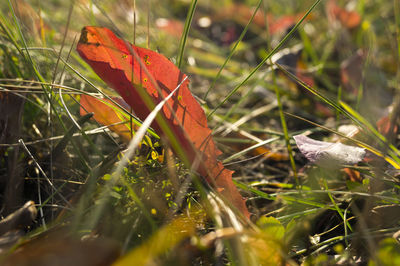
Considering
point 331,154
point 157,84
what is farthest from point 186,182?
point 331,154

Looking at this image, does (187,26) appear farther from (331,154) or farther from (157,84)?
(331,154)

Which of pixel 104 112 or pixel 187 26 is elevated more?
pixel 187 26

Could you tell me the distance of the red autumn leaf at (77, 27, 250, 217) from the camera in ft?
1.91

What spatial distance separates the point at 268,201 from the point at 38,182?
0.45 meters

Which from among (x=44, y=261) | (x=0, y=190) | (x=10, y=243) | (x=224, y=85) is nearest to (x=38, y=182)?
(x=0, y=190)

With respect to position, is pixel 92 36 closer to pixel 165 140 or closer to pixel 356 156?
pixel 165 140

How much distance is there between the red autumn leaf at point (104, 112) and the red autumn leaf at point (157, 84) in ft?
0.27

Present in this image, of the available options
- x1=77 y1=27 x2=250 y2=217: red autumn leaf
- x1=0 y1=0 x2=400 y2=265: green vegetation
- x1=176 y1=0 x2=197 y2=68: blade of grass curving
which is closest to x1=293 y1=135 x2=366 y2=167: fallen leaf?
x1=0 y1=0 x2=400 y2=265: green vegetation

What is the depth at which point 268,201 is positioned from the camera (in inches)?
29.4

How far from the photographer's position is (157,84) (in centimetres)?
58

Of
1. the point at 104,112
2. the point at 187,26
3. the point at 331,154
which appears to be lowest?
the point at 331,154

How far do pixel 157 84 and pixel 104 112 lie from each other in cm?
15

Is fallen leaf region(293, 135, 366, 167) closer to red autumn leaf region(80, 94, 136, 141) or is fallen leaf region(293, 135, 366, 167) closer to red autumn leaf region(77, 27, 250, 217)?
red autumn leaf region(77, 27, 250, 217)

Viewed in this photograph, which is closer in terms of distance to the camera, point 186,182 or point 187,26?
point 186,182
